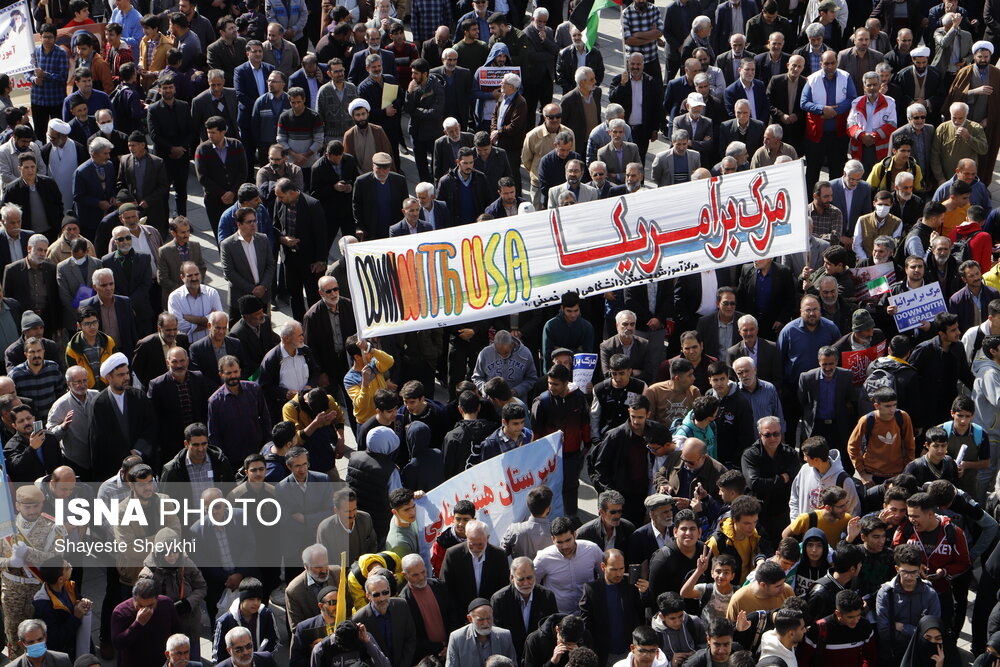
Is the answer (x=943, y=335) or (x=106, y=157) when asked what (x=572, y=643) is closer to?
(x=943, y=335)

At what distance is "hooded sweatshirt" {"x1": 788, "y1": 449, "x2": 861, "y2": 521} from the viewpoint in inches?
540

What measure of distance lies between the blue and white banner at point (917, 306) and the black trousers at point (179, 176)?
838cm

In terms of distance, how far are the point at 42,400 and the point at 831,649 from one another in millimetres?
7320

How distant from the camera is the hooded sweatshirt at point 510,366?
618 inches

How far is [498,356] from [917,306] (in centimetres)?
382

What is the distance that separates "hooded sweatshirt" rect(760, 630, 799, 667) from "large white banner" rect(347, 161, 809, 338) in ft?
16.8

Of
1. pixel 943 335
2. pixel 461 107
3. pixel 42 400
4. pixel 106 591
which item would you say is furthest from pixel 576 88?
pixel 106 591

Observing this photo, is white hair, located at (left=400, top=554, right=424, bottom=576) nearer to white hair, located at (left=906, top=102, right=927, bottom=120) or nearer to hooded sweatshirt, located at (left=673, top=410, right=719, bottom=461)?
hooded sweatshirt, located at (left=673, top=410, right=719, bottom=461)

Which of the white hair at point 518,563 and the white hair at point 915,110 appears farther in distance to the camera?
the white hair at point 915,110

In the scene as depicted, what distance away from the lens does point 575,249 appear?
1672 cm

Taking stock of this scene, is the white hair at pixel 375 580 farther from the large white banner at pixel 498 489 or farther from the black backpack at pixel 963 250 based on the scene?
the black backpack at pixel 963 250

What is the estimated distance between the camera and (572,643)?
12.3 metres

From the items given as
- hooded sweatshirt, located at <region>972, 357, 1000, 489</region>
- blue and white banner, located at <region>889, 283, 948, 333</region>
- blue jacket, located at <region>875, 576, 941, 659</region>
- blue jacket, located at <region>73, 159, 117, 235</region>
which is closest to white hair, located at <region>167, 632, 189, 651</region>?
blue jacket, located at <region>875, 576, 941, 659</region>

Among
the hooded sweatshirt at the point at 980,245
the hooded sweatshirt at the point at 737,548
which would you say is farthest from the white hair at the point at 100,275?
the hooded sweatshirt at the point at 980,245
